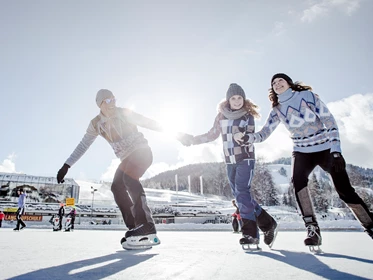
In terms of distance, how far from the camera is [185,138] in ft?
11.0

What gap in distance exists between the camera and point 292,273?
4.00ft

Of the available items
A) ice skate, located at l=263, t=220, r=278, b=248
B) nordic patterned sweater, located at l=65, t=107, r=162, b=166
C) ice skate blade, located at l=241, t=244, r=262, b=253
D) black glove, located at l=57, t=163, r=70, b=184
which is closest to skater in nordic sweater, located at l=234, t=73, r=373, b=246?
ice skate, located at l=263, t=220, r=278, b=248

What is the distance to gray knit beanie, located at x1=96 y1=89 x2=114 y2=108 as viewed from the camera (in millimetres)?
3310

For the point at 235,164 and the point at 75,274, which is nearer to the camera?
the point at 75,274

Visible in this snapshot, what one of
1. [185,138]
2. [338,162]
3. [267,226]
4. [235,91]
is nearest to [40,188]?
[185,138]

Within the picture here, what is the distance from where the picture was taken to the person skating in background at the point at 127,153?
115 inches

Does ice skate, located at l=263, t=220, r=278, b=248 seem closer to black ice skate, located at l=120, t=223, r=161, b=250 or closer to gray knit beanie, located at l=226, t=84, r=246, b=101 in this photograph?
black ice skate, located at l=120, t=223, r=161, b=250

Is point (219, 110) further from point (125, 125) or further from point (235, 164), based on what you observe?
point (125, 125)

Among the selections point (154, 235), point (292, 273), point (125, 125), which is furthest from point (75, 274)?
point (125, 125)

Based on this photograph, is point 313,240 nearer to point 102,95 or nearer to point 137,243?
point 137,243

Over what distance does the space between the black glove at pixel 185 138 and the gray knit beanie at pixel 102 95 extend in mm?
961

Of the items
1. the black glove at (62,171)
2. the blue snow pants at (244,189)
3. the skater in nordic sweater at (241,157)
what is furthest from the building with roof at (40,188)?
the blue snow pants at (244,189)

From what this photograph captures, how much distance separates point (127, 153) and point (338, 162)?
2.16 m

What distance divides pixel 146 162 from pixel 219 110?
1.07 metres
